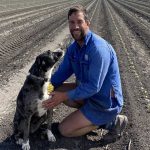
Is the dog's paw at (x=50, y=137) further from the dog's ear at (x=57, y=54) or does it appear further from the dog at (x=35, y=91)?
the dog's ear at (x=57, y=54)

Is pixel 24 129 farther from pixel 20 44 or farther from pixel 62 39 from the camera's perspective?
pixel 62 39

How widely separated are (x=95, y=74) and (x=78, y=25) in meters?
0.83

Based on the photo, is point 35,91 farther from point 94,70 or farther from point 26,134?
point 94,70

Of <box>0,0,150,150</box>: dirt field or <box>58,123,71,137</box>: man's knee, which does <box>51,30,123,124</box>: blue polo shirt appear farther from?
<box>0,0,150,150</box>: dirt field

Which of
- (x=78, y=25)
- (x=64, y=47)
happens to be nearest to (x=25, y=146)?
(x=78, y=25)

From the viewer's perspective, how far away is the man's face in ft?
21.9

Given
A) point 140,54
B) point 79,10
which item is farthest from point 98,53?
point 140,54

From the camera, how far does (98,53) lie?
6641 millimetres

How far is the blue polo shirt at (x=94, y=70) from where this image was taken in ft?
21.9

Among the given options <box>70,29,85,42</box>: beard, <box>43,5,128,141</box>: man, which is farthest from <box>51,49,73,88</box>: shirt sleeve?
<box>70,29,85,42</box>: beard

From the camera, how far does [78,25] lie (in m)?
6.71

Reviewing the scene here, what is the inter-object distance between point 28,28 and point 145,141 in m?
14.8

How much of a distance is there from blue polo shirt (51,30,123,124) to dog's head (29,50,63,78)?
1.64 ft

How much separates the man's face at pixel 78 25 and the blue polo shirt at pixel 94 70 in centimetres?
11
